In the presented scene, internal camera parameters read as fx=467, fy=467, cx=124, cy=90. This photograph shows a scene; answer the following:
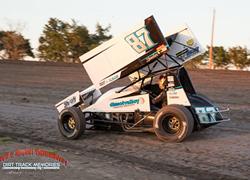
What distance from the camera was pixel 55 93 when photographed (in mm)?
20562

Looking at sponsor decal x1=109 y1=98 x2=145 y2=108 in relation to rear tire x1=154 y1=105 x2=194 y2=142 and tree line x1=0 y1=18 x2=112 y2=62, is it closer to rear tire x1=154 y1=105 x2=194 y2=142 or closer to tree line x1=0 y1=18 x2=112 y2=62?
rear tire x1=154 y1=105 x2=194 y2=142

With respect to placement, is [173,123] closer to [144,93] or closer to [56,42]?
[144,93]

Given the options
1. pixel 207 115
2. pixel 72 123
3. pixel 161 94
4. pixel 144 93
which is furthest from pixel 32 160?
pixel 207 115

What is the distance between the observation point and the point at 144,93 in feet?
31.7

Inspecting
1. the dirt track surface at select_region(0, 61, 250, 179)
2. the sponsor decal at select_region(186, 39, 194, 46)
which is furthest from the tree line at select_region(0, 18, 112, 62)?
the sponsor decal at select_region(186, 39, 194, 46)

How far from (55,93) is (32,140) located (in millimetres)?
11191

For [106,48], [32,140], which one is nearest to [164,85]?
[106,48]

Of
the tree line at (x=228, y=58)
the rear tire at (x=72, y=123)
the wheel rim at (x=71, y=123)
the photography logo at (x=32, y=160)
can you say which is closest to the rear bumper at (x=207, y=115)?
the rear tire at (x=72, y=123)

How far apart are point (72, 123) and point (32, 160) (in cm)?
256

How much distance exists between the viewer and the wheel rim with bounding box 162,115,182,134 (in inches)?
355

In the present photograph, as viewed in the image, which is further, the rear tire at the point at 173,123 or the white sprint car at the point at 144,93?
the white sprint car at the point at 144,93

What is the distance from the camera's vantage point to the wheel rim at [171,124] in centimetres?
902

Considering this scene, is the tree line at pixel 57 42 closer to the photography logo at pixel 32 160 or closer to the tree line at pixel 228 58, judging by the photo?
the tree line at pixel 228 58

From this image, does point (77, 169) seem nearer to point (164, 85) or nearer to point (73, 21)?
point (164, 85)
